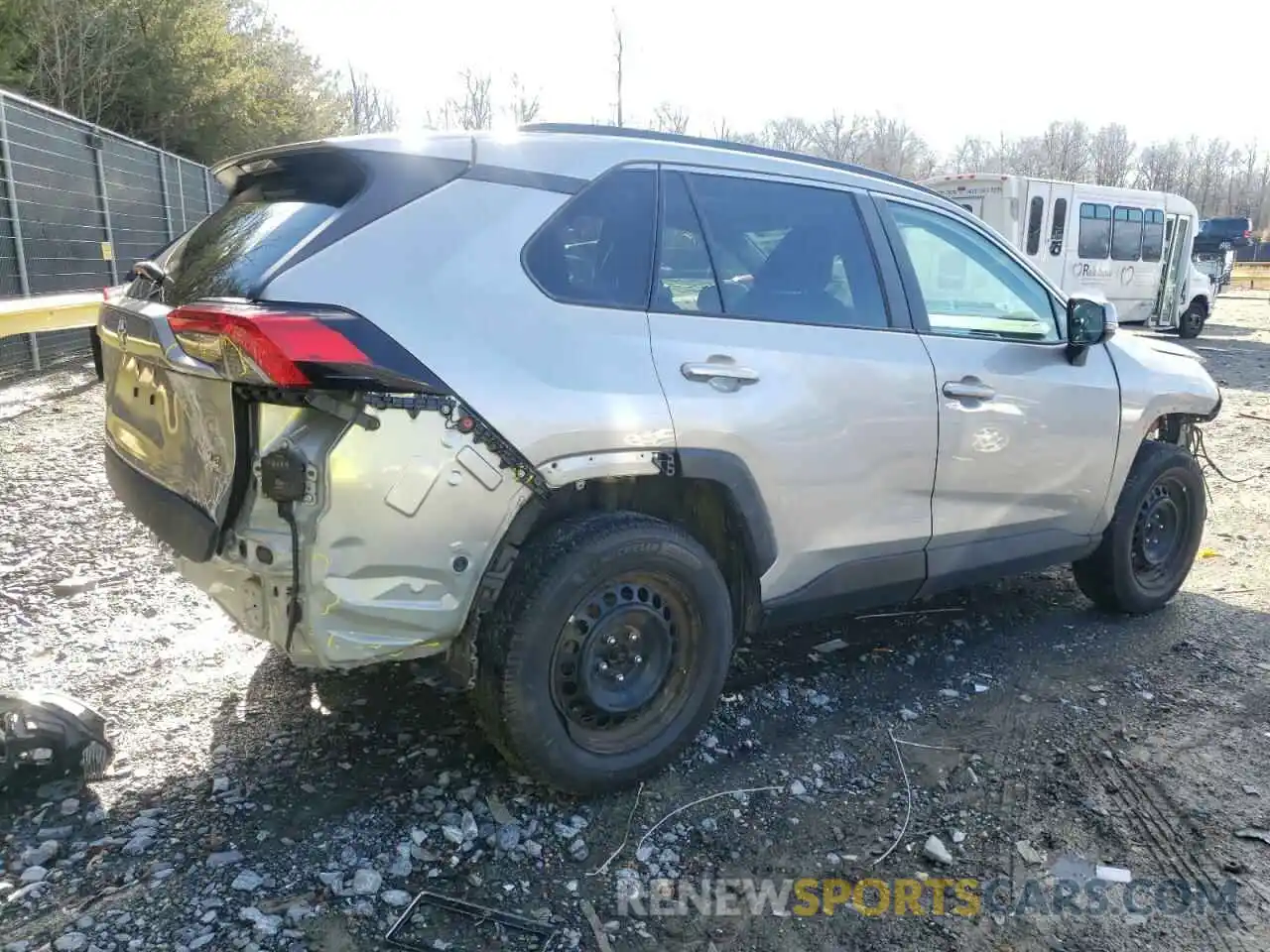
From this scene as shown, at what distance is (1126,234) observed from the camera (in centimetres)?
1888

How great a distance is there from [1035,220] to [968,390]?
50.6 ft

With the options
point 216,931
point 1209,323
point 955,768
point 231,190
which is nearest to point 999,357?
point 955,768

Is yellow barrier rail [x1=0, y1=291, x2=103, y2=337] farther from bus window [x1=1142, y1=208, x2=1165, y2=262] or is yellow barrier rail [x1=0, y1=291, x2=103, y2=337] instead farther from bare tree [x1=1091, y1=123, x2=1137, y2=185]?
bare tree [x1=1091, y1=123, x2=1137, y2=185]

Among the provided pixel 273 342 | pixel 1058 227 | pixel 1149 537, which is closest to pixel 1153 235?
pixel 1058 227

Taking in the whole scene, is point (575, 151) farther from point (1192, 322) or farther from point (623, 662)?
point (1192, 322)

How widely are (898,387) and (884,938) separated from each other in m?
1.85

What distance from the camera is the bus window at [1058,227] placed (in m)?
17.4

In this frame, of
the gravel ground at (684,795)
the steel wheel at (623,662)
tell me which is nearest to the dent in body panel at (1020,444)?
the gravel ground at (684,795)

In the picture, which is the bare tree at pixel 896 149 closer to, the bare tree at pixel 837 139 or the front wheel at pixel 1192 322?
the bare tree at pixel 837 139

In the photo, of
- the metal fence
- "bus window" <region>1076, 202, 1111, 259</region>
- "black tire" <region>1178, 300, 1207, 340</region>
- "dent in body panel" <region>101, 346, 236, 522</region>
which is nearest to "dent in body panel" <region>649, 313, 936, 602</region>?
"dent in body panel" <region>101, 346, 236, 522</region>

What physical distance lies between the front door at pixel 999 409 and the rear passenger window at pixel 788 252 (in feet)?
0.81

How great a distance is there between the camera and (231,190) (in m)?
3.23

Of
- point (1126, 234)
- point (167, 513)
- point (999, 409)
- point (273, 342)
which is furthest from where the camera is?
point (1126, 234)

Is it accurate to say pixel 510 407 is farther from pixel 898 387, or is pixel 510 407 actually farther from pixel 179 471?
pixel 898 387
